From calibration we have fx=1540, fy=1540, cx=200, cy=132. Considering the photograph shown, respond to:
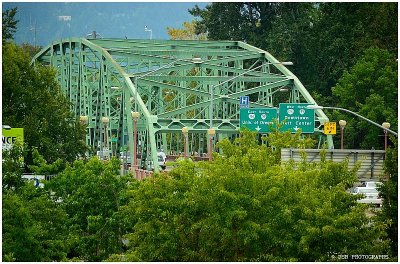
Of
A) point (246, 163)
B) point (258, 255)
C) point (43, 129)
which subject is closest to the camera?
point (258, 255)

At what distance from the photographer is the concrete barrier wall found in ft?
194

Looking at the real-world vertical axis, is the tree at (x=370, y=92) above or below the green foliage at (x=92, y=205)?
above

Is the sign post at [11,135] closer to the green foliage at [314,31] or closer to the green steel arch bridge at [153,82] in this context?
the green steel arch bridge at [153,82]

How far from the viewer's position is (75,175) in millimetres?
54469

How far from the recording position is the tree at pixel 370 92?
96.8 m

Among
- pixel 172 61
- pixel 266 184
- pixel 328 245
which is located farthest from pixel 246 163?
pixel 172 61

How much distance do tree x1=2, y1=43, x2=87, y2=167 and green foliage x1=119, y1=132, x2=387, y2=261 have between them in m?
26.3

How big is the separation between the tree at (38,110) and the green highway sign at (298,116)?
1059 cm

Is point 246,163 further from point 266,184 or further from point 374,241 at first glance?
point 374,241

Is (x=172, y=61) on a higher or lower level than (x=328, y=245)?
higher

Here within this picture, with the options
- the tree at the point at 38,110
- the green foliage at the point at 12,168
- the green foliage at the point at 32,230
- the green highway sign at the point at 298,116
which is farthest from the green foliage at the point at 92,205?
the green highway sign at the point at 298,116

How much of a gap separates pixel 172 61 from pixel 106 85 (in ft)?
14.0

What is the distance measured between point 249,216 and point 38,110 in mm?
31895

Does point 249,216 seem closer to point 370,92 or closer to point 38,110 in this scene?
point 38,110
